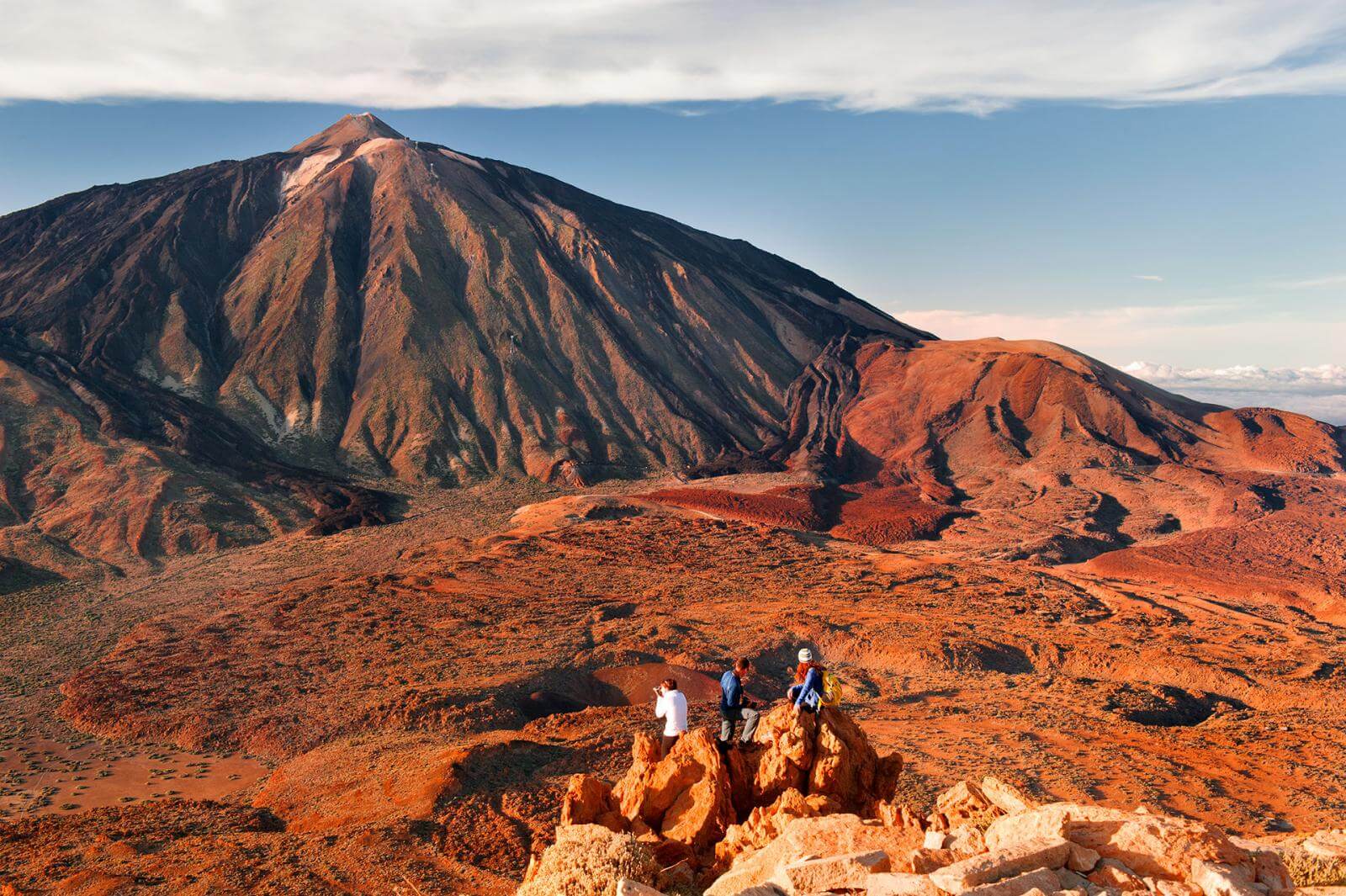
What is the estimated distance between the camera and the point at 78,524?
38031 mm

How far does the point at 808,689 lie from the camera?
10422mm

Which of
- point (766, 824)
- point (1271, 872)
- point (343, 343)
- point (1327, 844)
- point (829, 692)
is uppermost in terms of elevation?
point (343, 343)

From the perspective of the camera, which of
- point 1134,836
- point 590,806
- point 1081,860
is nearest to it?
point 1081,860

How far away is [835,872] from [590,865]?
2.24m

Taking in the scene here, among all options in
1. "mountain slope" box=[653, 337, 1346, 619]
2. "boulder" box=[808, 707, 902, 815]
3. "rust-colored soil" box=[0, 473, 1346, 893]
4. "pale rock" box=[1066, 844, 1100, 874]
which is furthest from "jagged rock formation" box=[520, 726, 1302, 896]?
"mountain slope" box=[653, 337, 1346, 619]

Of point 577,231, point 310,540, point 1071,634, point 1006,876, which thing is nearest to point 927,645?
point 1071,634

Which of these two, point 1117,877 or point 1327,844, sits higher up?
point 1117,877

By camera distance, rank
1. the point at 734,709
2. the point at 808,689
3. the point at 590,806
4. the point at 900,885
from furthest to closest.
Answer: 1. the point at 734,709
2. the point at 808,689
3. the point at 590,806
4. the point at 900,885

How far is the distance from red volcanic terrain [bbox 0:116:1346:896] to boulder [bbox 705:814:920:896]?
2.3 inches

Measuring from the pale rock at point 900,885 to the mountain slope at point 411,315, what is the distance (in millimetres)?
47909

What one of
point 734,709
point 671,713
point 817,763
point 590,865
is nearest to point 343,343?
point 671,713

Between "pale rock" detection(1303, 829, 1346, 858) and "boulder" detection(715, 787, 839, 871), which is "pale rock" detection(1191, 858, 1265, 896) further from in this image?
"boulder" detection(715, 787, 839, 871)

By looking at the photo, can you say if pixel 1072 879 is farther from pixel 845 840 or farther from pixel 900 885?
pixel 845 840

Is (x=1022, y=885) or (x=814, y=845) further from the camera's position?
(x=814, y=845)
